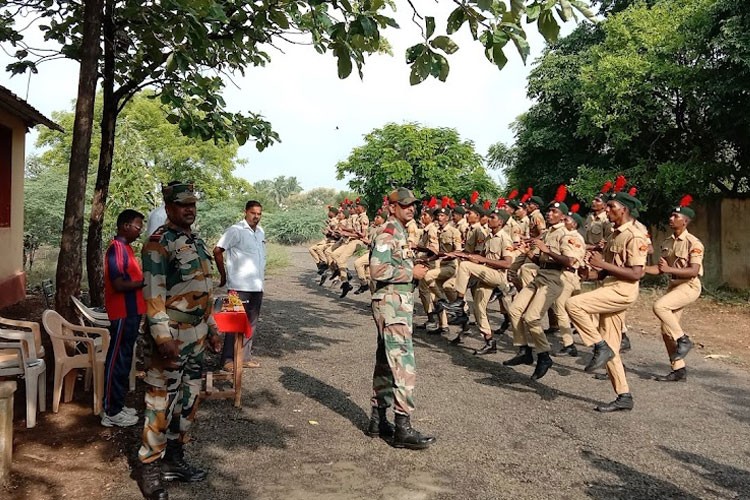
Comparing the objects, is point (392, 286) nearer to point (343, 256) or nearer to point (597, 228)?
point (597, 228)

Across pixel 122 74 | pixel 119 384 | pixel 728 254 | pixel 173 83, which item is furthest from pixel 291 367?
pixel 728 254

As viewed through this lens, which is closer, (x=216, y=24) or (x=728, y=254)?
(x=216, y=24)

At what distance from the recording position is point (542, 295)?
290 inches

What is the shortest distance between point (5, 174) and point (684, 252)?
35.6 ft

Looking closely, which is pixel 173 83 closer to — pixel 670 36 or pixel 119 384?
pixel 119 384

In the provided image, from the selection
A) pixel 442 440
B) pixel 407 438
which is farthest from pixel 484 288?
pixel 407 438

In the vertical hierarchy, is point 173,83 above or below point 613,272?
above

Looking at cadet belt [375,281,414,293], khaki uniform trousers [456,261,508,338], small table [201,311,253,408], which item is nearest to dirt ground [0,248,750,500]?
small table [201,311,253,408]

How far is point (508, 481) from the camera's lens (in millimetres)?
4238

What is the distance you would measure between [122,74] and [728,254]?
13352mm

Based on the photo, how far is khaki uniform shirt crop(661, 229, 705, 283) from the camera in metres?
7.25

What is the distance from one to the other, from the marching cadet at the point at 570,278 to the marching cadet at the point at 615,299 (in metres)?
1.01

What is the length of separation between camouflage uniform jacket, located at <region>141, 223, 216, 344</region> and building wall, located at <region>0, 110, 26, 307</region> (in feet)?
24.6

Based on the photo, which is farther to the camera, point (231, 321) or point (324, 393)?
point (324, 393)
